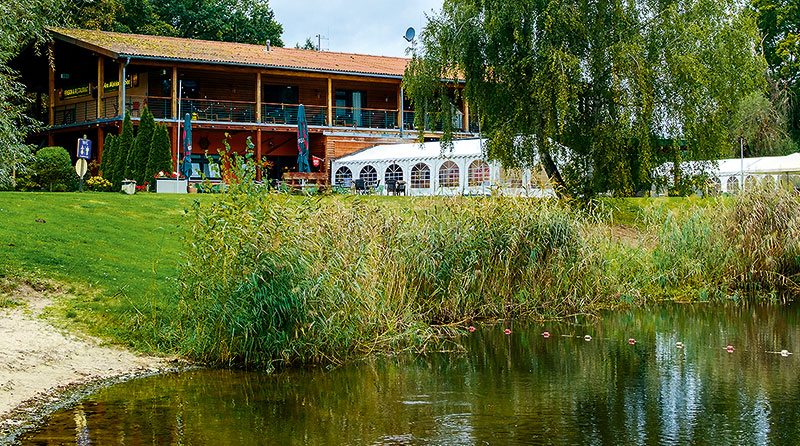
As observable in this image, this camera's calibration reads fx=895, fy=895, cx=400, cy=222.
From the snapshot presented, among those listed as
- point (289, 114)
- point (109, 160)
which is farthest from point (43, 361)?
point (289, 114)

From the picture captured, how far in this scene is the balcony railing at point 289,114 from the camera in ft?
109

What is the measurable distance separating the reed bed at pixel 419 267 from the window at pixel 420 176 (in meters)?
11.8

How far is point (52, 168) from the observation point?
72.9 feet

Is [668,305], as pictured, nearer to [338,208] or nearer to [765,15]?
[338,208]

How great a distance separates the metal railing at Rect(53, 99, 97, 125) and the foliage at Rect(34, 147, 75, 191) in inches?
371

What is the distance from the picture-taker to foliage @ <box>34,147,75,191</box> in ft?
72.7

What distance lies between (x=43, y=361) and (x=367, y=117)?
2746 centimetres

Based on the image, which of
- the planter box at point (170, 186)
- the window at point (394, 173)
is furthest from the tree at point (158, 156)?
the window at point (394, 173)

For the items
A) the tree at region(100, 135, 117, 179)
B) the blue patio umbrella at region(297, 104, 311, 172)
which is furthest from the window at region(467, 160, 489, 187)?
the tree at region(100, 135, 117, 179)

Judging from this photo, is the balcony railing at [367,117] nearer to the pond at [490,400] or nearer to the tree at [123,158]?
the tree at [123,158]

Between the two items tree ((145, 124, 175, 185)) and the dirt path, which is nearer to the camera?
the dirt path

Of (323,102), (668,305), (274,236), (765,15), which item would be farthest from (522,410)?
(765,15)

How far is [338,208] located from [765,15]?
41203mm

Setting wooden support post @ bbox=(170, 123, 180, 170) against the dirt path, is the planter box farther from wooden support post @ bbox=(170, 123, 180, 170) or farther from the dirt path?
the dirt path
